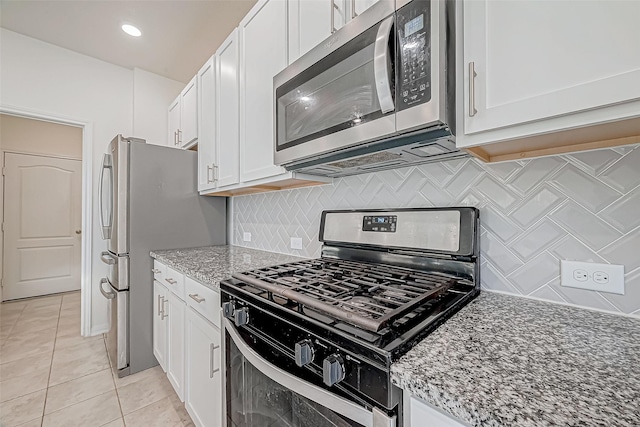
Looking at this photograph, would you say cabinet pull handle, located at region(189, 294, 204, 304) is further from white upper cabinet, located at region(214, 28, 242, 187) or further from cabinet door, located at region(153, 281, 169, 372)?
white upper cabinet, located at region(214, 28, 242, 187)

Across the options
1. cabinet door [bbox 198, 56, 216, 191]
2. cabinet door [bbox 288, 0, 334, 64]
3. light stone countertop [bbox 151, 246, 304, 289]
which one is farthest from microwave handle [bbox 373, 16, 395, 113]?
cabinet door [bbox 198, 56, 216, 191]

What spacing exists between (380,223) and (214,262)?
1.02m

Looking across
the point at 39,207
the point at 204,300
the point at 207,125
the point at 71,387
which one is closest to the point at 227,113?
the point at 207,125

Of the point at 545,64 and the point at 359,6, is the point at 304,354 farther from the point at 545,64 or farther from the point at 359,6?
the point at 359,6

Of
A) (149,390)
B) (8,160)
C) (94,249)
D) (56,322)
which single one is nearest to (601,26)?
(149,390)

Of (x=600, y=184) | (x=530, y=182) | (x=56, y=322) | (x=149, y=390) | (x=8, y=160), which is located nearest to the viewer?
(x=600, y=184)

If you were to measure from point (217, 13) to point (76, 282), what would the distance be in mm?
4611

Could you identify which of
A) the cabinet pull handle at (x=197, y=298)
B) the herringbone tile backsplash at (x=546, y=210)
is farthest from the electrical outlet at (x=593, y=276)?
the cabinet pull handle at (x=197, y=298)

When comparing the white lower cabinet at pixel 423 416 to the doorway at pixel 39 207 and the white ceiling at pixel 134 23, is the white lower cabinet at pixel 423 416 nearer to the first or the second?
the white ceiling at pixel 134 23

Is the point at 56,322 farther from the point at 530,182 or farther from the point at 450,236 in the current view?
the point at 530,182

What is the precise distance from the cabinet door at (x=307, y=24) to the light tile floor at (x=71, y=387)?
215cm

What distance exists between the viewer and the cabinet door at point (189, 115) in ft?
7.78

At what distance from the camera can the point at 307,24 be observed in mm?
1225

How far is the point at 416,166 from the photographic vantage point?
122 cm
